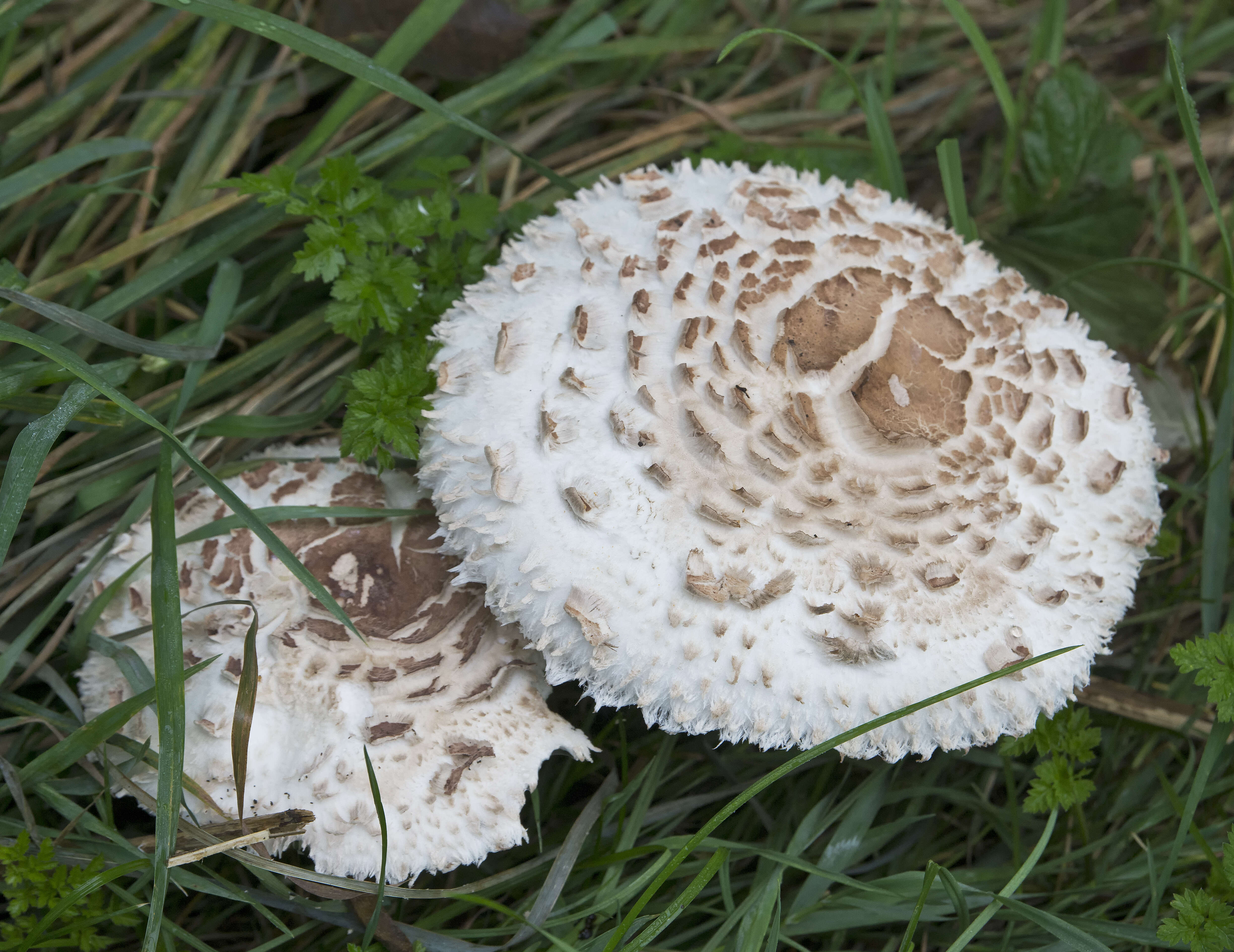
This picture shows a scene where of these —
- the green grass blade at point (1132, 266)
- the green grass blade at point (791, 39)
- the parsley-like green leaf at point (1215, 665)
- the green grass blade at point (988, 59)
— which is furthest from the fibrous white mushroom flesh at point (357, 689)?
the green grass blade at point (988, 59)

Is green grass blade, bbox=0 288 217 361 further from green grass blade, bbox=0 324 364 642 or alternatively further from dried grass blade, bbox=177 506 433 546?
dried grass blade, bbox=177 506 433 546

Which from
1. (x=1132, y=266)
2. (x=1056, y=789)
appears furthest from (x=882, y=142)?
(x=1056, y=789)

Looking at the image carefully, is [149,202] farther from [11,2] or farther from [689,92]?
[689,92]

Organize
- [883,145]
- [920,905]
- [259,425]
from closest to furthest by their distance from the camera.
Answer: [920,905], [259,425], [883,145]

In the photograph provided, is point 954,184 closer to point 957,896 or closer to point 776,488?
point 776,488

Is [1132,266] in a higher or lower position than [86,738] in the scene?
higher

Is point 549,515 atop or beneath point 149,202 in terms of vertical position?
beneath

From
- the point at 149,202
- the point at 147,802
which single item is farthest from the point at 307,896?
the point at 149,202
